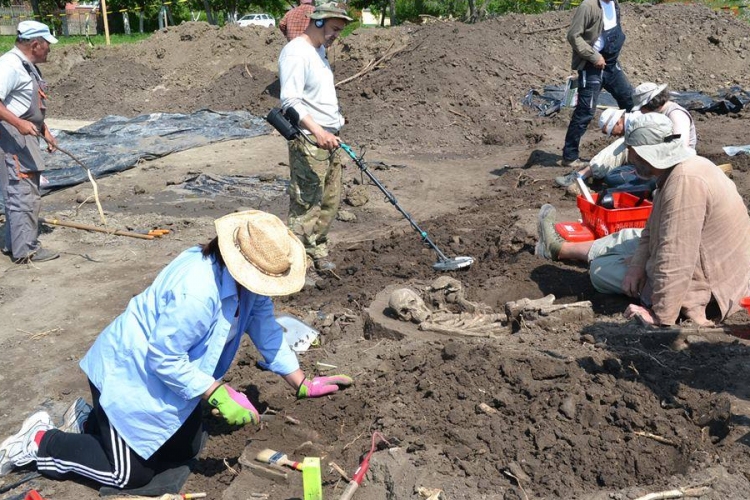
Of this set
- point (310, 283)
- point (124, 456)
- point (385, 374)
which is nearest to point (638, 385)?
point (385, 374)

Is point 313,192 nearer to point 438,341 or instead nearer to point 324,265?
point 324,265

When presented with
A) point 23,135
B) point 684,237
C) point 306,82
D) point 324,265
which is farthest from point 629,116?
point 23,135

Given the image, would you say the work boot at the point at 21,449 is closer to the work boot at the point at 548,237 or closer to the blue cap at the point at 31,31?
the work boot at the point at 548,237

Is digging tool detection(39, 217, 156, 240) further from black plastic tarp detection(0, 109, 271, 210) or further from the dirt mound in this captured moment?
the dirt mound

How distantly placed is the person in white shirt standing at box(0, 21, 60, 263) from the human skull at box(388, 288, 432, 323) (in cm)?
396

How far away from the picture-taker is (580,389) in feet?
12.7

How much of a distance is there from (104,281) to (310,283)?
200cm

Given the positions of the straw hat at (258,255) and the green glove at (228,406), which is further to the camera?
the green glove at (228,406)

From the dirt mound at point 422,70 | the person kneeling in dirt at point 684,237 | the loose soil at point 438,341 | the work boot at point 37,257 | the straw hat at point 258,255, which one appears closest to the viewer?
the straw hat at point 258,255

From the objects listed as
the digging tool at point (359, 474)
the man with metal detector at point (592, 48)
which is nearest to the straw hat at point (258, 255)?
the digging tool at point (359, 474)

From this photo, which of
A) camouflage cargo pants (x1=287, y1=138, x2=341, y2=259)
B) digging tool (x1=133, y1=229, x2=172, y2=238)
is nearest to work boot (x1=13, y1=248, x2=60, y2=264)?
digging tool (x1=133, y1=229, x2=172, y2=238)

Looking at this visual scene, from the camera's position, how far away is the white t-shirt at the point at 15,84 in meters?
6.68

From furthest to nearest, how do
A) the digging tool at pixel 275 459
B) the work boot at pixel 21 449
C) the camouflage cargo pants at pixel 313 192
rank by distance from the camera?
the camouflage cargo pants at pixel 313 192 < the work boot at pixel 21 449 < the digging tool at pixel 275 459

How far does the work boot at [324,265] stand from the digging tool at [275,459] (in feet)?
10.1
